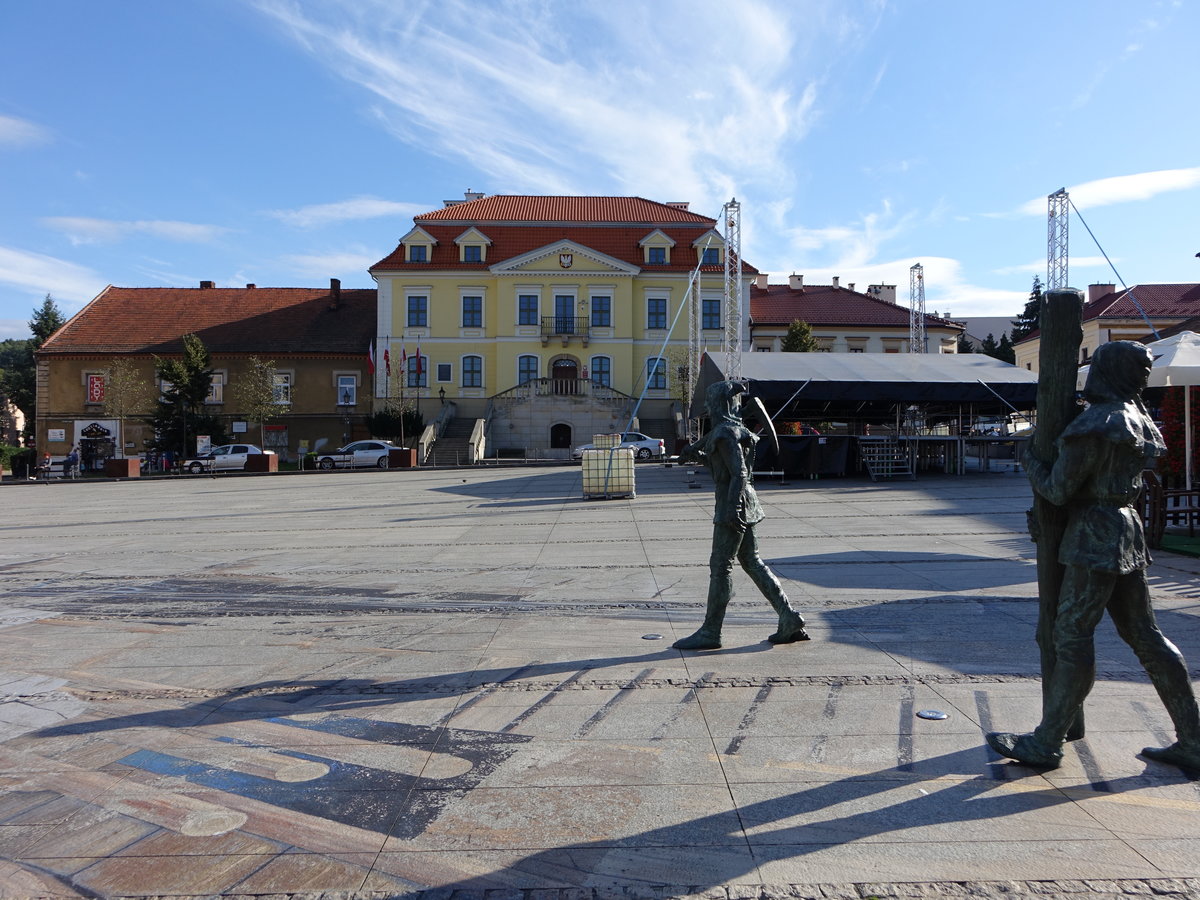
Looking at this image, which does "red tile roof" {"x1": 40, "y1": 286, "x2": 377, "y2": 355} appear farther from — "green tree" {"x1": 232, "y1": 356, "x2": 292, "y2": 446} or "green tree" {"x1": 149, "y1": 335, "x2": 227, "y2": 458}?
"green tree" {"x1": 149, "y1": 335, "x2": 227, "y2": 458}

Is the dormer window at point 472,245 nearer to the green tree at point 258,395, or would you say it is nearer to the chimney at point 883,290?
the green tree at point 258,395

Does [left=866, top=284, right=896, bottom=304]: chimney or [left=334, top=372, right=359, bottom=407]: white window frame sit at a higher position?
[left=866, top=284, right=896, bottom=304]: chimney

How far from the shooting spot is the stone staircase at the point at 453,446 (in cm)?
3856

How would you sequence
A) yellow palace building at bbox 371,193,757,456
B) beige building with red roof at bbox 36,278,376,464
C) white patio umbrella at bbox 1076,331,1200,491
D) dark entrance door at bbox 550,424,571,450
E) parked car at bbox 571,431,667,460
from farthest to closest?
yellow palace building at bbox 371,193,757,456 < beige building with red roof at bbox 36,278,376,464 < dark entrance door at bbox 550,424,571,450 < parked car at bbox 571,431,667,460 < white patio umbrella at bbox 1076,331,1200,491

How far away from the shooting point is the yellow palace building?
4944 centimetres

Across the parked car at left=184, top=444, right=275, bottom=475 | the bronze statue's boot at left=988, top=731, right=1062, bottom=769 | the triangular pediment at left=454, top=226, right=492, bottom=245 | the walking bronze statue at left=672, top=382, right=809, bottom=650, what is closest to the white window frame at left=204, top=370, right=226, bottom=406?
the parked car at left=184, top=444, right=275, bottom=475

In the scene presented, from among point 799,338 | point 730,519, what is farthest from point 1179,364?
point 799,338

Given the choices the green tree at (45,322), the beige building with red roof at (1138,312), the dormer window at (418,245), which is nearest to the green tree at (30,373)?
the green tree at (45,322)

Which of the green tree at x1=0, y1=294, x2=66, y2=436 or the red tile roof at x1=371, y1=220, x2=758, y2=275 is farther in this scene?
the green tree at x1=0, y1=294, x2=66, y2=436

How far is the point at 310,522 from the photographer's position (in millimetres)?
17219

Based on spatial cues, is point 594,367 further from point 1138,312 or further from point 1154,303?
point 1154,303

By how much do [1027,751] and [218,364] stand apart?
52.2 metres

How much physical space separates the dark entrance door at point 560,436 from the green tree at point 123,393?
23.0 m

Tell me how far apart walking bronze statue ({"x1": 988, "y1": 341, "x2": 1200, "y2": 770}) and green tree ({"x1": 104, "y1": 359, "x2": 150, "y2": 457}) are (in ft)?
167
